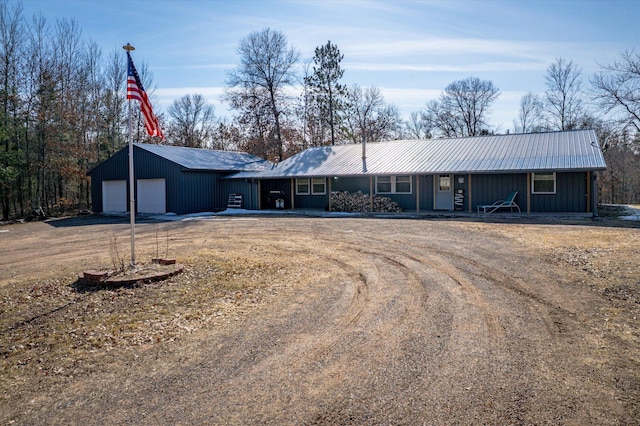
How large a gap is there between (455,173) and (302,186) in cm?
811

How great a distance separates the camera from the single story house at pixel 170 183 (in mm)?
22609

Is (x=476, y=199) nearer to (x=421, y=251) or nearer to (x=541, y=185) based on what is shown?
(x=541, y=185)

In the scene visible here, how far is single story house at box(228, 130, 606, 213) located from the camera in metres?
17.4

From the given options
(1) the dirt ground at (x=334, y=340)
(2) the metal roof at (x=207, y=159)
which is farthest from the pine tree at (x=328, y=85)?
(1) the dirt ground at (x=334, y=340)

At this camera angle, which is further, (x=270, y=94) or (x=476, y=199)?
(x=270, y=94)

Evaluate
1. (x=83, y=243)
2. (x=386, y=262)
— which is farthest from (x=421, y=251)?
(x=83, y=243)

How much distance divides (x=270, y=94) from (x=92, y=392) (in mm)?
31707

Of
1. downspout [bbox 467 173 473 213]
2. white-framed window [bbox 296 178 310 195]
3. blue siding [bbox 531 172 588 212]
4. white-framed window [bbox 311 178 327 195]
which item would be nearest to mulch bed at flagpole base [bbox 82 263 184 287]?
downspout [bbox 467 173 473 213]

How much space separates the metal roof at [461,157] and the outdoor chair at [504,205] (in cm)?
121

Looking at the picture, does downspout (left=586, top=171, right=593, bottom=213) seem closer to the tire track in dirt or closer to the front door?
the front door

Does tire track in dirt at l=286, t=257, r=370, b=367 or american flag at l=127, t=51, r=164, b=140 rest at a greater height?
american flag at l=127, t=51, r=164, b=140

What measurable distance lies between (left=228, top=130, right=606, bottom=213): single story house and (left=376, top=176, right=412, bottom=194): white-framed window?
0.15ft

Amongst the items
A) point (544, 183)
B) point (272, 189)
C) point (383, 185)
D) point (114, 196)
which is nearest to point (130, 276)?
point (383, 185)

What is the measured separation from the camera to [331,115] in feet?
114
